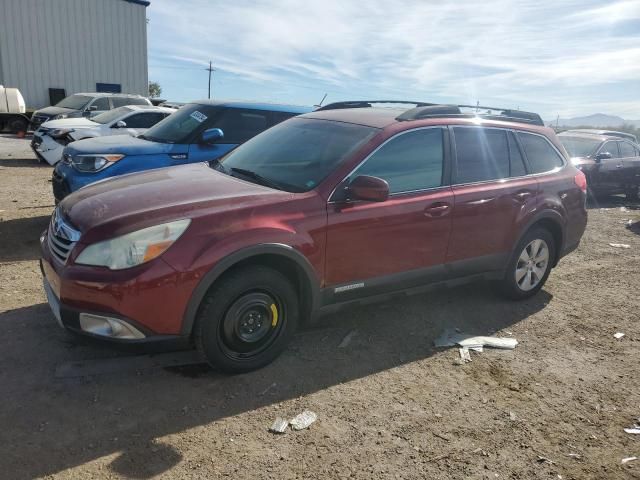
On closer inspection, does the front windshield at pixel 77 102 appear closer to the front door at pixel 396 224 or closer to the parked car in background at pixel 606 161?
the parked car in background at pixel 606 161

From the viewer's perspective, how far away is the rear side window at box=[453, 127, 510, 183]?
14.3ft

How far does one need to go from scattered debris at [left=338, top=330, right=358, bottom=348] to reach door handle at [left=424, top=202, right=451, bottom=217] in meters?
1.15

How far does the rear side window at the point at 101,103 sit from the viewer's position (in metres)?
17.0

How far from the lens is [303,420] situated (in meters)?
3.04

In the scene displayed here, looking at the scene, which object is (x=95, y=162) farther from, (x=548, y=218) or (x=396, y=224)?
(x=548, y=218)

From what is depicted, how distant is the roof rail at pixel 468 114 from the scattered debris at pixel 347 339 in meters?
1.80

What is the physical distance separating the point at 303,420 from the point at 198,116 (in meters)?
4.91

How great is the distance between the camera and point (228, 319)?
3252 millimetres

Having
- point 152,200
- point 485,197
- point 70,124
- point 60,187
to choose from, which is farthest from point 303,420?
point 70,124

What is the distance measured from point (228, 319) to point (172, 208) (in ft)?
2.59

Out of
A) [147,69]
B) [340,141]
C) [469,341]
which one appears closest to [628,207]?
[469,341]

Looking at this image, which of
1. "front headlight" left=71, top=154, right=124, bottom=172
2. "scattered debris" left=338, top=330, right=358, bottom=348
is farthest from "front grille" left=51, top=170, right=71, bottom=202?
"scattered debris" left=338, top=330, right=358, bottom=348

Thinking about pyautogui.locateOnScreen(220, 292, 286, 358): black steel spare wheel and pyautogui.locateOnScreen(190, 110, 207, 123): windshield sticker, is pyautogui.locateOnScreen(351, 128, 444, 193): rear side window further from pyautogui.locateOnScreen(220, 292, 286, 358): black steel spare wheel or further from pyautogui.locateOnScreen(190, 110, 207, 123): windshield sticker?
pyautogui.locateOnScreen(190, 110, 207, 123): windshield sticker

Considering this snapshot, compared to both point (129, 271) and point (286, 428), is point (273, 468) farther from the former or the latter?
point (129, 271)
